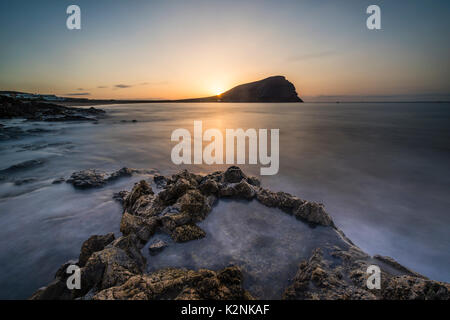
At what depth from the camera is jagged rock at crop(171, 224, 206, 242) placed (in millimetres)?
2936

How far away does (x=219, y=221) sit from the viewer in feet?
11.4

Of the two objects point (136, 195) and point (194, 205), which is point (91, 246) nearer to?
point (136, 195)

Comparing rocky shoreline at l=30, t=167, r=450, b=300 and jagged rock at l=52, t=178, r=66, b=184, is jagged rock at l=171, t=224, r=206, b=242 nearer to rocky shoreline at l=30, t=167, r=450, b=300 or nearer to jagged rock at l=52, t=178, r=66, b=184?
rocky shoreline at l=30, t=167, r=450, b=300

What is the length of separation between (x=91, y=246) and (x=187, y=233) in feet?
4.58

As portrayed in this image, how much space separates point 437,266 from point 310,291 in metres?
2.75

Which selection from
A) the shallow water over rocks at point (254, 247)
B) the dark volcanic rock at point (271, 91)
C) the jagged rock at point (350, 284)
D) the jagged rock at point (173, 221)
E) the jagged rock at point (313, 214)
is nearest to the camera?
the jagged rock at point (350, 284)

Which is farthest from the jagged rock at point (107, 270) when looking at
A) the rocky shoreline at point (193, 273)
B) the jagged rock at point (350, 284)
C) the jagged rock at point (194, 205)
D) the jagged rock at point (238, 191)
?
the jagged rock at point (238, 191)

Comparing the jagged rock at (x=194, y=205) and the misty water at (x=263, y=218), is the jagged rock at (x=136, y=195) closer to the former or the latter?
the misty water at (x=263, y=218)

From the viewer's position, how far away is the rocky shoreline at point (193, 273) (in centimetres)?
193

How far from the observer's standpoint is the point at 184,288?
200cm
